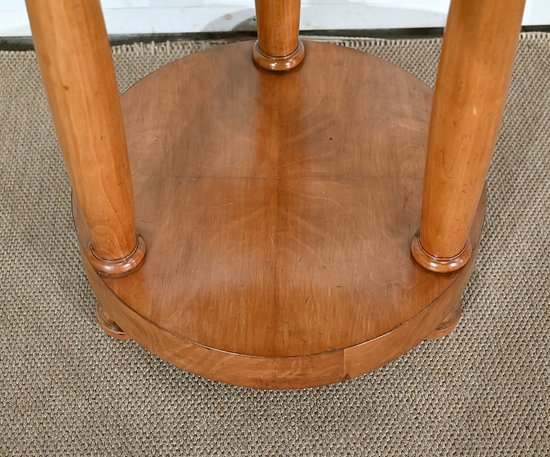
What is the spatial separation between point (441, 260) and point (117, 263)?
11.9 inches

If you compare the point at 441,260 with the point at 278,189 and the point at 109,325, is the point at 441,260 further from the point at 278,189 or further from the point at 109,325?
the point at 109,325

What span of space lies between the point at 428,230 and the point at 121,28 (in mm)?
684

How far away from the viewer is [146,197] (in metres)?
0.88

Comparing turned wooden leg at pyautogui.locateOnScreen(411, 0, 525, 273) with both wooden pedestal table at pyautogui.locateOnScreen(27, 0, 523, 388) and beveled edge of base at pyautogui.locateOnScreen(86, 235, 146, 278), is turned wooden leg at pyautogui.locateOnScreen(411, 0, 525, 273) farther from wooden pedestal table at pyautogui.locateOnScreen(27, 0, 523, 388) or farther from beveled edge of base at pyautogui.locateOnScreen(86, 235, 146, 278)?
beveled edge of base at pyautogui.locateOnScreen(86, 235, 146, 278)

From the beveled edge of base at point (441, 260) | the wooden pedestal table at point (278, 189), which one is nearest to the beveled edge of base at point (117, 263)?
Answer: the wooden pedestal table at point (278, 189)

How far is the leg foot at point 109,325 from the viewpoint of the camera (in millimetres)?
908

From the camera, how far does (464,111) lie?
2.10ft

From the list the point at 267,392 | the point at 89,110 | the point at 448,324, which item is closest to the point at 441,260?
the point at 448,324

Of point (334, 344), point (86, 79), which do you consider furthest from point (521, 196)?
point (86, 79)

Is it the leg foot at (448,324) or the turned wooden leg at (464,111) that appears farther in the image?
the leg foot at (448,324)

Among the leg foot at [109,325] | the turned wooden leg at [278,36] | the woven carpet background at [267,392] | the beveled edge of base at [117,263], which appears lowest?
the woven carpet background at [267,392]

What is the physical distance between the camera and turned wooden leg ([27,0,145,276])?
0.60m

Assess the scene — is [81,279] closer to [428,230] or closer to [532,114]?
[428,230]

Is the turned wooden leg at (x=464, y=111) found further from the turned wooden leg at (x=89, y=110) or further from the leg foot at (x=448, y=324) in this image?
the turned wooden leg at (x=89, y=110)
